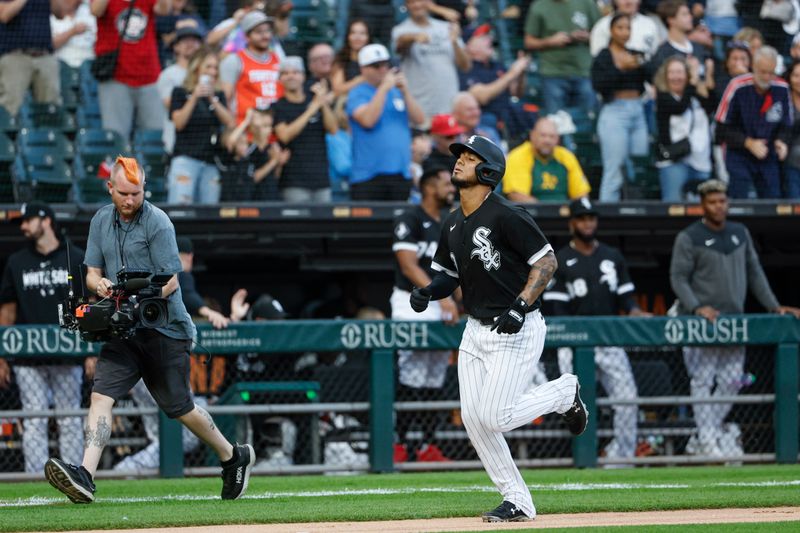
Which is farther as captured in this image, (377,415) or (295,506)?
(377,415)

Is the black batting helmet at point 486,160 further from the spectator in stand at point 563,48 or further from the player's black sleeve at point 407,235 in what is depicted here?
the spectator in stand at point 563,48

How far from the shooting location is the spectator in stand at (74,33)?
42.1ft

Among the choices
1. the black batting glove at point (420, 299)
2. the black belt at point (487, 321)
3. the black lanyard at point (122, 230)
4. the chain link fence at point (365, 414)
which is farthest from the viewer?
the chain link fence at point (365, 414)

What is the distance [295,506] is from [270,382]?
294 cm

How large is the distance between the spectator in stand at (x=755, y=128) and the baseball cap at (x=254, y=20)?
4259mm

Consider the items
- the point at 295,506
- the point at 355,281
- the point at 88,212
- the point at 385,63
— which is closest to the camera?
the point at 295,506

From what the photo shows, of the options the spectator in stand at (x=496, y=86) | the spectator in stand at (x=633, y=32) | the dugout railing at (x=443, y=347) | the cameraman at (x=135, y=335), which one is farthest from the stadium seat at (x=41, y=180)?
the spectator in stand at (x=633, y=32)

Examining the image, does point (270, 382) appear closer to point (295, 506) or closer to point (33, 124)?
point (295, 506)

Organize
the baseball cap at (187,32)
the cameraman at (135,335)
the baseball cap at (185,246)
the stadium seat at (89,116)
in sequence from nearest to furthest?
A: the cameraman at (135,335)
the baseball cap at (185,246)
the baseball cap at (187,32)
the stadium seat at (89,116)

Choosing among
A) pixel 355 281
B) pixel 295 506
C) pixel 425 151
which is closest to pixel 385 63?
→ pixel 425 151

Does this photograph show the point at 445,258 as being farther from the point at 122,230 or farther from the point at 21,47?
the point at 21,47

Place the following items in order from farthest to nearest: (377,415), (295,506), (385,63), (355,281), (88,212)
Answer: (355,281), (385,63), (88,212), (377,415), (295,506)

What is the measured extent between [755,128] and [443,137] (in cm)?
313

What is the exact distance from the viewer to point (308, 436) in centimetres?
988
